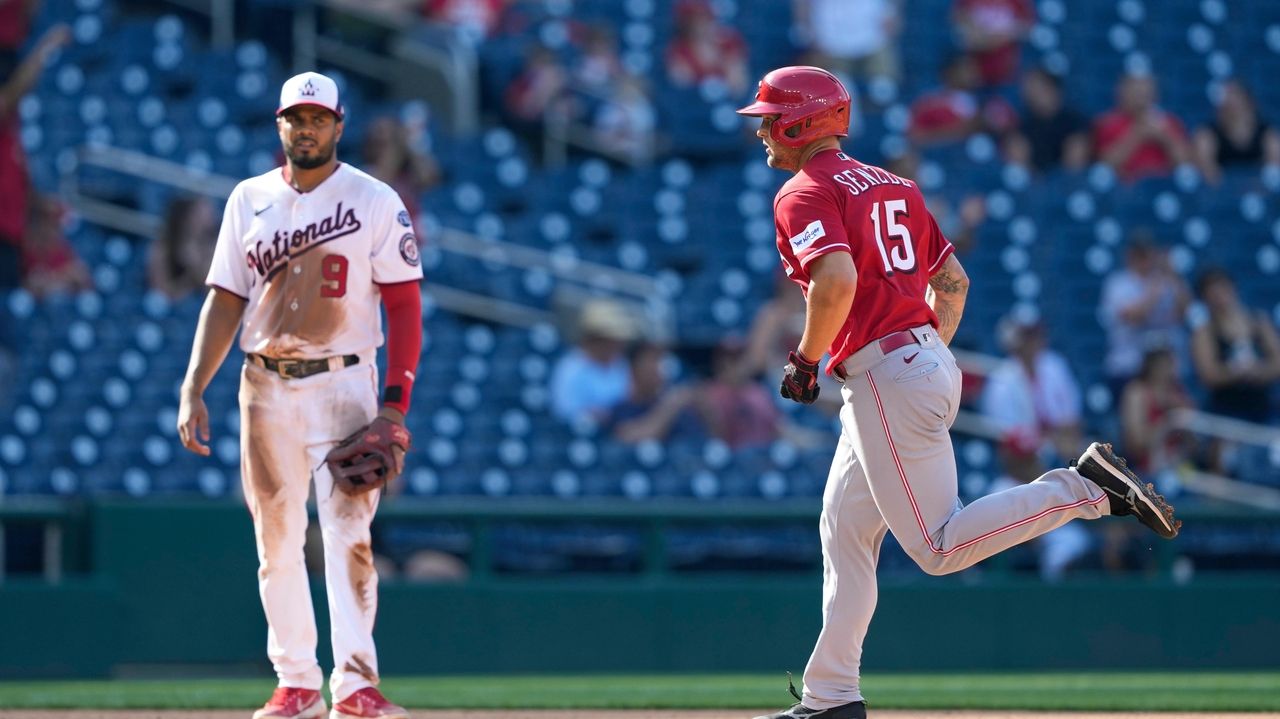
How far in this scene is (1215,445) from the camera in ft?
32.4

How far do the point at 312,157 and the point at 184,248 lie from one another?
5.33m

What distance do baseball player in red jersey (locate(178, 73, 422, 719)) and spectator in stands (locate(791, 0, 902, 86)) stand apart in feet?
26.6


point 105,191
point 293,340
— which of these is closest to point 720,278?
point 105,191

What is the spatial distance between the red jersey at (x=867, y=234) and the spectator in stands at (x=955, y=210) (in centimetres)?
585

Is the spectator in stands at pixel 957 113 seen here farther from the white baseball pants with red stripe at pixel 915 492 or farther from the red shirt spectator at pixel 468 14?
the white baseball pants with red stripe at pixel 915 492

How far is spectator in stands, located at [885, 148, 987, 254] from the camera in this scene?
1073 cm

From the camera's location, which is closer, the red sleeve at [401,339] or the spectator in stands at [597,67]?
the red sleeve at [401,339]

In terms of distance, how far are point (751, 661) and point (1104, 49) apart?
6510 mm

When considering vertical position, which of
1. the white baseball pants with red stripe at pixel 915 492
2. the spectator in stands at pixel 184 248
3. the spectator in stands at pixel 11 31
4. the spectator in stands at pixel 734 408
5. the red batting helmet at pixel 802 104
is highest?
the spectator in stands at pixel 11 31

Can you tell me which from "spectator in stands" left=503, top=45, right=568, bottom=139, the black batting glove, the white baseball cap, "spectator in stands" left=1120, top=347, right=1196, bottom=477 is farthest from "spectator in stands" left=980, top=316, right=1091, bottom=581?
the white baseball cap

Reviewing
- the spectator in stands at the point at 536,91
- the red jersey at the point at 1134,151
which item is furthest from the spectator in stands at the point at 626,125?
the red jersey at the point at 1134,151

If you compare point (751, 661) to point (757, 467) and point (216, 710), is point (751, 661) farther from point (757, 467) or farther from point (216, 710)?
point (216, 710)

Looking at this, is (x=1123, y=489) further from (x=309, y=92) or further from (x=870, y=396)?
(x=309, y=92)

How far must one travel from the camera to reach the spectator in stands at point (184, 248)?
995 cm
